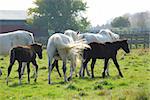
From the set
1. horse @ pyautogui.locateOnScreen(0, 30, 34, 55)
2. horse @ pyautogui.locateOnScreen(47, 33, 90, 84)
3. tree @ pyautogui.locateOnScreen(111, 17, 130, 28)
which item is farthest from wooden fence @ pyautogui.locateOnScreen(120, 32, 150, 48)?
tree @ pyautogui.locateOnScreen(111, 17, 130, 28)

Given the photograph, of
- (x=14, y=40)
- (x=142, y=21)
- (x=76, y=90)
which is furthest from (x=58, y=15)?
(x=76, y=90)

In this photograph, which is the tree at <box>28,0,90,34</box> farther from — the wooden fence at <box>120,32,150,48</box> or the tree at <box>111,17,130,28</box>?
the wooden fence at <box>120,32,150,48</box>

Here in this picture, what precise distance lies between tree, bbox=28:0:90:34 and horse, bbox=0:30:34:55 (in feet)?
120

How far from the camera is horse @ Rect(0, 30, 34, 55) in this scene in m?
16.6

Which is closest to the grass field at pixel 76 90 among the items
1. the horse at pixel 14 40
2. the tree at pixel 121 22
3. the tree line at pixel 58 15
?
the horse at pixel 14 40

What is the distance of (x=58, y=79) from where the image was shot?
14680mm

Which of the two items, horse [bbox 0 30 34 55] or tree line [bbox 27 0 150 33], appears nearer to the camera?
horse [bbox 0 30 34 55]

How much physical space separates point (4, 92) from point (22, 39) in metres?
5.36

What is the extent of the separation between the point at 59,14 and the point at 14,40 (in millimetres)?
38238

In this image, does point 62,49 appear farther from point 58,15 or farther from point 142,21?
point 142,21

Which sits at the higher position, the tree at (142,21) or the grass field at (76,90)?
the tree at (142,21)

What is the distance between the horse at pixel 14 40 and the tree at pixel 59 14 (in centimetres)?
3654

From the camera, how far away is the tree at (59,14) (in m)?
53.9

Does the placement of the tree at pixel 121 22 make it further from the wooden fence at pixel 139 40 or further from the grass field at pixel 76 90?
the grass field at pixel 76 90
